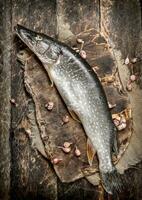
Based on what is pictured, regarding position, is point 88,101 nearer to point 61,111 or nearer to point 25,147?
point 61,111

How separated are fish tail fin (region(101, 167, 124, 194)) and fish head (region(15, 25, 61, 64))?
0.64 metres

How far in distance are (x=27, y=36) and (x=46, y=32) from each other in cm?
15

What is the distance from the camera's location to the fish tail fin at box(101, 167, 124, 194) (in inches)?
126

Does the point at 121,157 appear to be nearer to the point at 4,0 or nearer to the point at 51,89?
the point at 51,89

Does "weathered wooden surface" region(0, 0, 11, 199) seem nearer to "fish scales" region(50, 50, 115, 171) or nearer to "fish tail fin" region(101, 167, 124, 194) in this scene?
"fish scales" region(50, 50, 115, 171)

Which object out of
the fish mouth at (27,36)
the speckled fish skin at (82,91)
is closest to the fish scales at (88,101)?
the speckled fish skin at (82,91)

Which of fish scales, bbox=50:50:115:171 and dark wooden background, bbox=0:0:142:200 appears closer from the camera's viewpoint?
fish scales, bbox=50:50:115:171

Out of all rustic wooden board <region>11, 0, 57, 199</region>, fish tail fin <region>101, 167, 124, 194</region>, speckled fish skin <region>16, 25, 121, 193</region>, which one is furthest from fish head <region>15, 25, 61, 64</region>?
fish tail fin <region>101, 167, 124, 194</region>

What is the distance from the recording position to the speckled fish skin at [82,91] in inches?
126

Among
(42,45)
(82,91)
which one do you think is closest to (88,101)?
(82,91)

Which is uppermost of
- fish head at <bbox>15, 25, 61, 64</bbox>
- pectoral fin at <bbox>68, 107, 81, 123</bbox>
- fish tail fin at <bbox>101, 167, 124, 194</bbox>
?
fish head at <bbox>15, 25, 61, 64</bbox>

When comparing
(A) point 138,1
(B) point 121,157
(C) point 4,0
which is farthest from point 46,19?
(B) point 121,157

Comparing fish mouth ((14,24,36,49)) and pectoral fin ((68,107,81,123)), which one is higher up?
fish mouth ((14,24,36,49))

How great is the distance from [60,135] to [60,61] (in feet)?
1.26
